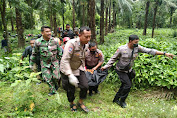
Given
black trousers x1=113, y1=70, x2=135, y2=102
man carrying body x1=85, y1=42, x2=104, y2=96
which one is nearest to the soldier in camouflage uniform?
man carrying body x1=85, y1=42, x2=104, y2=96

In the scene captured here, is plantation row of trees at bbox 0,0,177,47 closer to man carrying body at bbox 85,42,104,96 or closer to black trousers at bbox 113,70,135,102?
man carrying body at bbox 85,42,104,96

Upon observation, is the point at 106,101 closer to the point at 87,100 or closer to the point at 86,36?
the point at 87,100

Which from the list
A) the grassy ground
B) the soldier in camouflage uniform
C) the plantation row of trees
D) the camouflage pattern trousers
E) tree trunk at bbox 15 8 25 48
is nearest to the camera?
the grassy ground

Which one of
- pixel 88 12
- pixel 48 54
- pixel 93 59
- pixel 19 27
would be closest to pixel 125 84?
pixel 93 59

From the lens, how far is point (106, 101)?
416 cm

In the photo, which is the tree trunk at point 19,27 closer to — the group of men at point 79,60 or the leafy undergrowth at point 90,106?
the leafy undergrowth at point 90,106

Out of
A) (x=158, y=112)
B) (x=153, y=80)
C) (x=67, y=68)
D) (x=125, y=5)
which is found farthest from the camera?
(x=125, y=5)

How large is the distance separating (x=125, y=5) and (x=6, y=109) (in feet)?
76.1

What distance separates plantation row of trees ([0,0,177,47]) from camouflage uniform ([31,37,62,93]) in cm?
501

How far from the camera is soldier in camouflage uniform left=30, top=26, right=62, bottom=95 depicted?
387 centimetres

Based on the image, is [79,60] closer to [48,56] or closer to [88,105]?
[48,56]

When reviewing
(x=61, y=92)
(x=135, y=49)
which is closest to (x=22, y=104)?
(x=61, y=92)

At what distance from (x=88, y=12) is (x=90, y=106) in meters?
12.7

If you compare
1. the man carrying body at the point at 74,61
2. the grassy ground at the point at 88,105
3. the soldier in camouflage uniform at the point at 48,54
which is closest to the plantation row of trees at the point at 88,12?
the soldier in camouflage uniform at the point at 48,54
